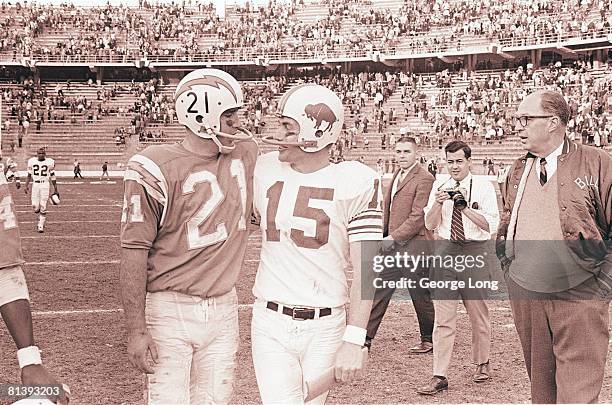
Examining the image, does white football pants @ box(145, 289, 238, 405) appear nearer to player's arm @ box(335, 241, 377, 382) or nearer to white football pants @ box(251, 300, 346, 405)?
white football pants @ box(251, 300, 346, 405)

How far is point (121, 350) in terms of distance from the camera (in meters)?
5.43

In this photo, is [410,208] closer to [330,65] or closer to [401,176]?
[401,176]

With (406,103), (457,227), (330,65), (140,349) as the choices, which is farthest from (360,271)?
(330,65)

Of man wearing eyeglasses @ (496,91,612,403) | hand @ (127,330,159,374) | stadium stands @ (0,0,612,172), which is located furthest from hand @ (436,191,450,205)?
stadium stands @ (0,0,612,172)

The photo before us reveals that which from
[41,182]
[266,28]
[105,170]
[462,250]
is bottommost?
[105,170]

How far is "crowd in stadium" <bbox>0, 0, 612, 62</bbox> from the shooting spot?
36938mm

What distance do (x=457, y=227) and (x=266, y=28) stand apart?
40.7 metres

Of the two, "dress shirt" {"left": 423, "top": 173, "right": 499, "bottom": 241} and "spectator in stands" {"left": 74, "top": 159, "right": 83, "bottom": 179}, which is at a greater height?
"dress shirt" {"left": 423, "top": 173, "right": 499, "bottom": 241}

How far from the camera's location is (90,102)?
122 feet

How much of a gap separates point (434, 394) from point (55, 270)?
5.48m

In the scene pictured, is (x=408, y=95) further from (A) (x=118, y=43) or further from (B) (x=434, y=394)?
(B) (x=434, y=394)

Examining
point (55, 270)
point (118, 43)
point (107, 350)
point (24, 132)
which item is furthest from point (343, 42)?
point (107, 350)

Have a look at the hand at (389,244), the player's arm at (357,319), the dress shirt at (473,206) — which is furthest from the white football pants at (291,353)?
the hand at (389,244)

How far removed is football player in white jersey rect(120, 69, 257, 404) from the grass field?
1.55 m
